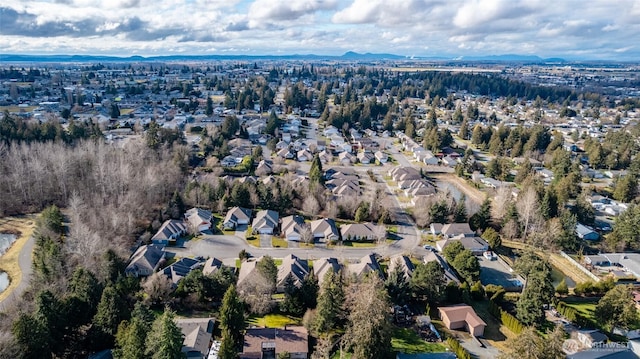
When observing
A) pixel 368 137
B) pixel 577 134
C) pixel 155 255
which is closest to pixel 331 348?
pixel 155 255

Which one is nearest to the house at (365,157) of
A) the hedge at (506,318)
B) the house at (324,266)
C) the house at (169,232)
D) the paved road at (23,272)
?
the house at (169,232)

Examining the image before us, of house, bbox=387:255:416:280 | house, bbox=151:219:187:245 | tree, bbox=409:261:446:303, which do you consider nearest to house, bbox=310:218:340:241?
house, bbox=387:255:416:280

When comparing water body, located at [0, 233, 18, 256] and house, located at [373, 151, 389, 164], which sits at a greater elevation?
house, located at [373, 151, 389, 164]

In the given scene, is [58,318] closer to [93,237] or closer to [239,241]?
[93,237]

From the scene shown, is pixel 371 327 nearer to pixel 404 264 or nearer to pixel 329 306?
pixel 329 306

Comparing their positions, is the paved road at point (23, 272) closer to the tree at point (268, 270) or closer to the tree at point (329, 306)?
the tree at point (268, 270)

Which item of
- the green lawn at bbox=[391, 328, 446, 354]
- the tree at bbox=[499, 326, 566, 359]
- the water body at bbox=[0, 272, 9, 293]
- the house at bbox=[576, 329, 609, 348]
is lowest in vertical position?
the water body at bbox=[0, 272, 9, 293]

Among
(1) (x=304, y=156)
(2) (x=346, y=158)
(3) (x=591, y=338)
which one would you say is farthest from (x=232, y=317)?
(2) (x=346, y=158)

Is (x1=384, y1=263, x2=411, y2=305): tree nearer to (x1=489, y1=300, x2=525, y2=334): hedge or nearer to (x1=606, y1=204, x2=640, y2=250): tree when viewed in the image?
(x1=489, y1=300, x2=525, y2=334): hedge
